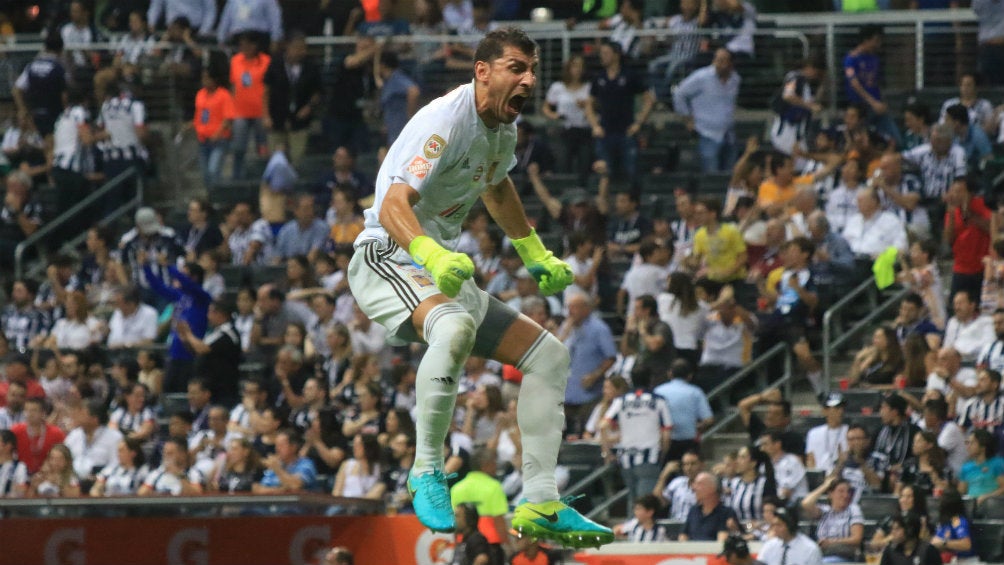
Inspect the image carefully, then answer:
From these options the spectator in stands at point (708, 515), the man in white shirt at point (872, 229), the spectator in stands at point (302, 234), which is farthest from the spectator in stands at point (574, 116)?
the spectator in stands at point (708, 515)

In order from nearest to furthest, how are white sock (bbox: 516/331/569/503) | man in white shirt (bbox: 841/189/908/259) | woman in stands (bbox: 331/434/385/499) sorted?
1. white sock (bbox: 516/331/569/503)
2. woman in stands (bbox: 331/434/385/499)
3. man in white shirt (bbox: 841/189/908/259)

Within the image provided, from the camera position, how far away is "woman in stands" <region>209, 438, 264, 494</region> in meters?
14.1

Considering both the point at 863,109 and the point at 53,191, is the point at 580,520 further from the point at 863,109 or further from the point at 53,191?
the point at 53,191

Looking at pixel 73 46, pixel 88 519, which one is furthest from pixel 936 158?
pixel 73 46

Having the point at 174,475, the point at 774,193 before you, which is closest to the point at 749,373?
the point at 774,193

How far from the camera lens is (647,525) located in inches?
504

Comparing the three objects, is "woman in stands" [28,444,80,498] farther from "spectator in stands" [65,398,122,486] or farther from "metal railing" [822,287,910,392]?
"metal railing" [822,287,910,392]

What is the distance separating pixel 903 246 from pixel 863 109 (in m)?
1.99

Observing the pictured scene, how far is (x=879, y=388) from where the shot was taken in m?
13.9

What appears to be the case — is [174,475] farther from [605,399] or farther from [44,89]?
[44,89]

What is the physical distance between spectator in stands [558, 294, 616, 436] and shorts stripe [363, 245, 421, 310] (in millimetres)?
7367

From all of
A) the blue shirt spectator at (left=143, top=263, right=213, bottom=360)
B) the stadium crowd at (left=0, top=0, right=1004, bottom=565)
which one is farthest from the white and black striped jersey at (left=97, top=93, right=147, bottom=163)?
the blue shirt spectator at (left=143, top=263, right=213, bottom=360)

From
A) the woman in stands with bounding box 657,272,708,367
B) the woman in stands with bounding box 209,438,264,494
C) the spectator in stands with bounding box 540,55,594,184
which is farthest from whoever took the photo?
the spectator in stands with bounding box 540,55,594,184

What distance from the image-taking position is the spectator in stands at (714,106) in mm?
17062
